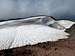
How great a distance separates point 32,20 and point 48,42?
120 cm

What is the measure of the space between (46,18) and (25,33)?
1.55 meters

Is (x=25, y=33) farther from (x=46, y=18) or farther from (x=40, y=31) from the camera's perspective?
(x=46, y=18)

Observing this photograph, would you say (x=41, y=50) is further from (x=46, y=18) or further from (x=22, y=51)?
(x=46, y=18)

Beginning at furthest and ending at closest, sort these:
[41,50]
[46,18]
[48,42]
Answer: [46,18]
[48,42]
[41,50]

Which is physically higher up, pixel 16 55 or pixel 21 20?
pixel 21 20

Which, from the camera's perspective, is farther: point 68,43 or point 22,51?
point 68,43

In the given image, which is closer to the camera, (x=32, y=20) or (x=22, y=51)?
(x=22, y=51)

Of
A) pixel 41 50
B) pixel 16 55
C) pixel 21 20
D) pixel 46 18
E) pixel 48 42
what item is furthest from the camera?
pixel 46 18


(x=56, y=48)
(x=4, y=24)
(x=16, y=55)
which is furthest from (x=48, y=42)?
(x=4, y=24)

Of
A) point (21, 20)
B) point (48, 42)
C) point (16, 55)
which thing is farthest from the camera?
point (21, 20)

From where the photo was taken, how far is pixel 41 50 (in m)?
5.58

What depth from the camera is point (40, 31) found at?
632cm

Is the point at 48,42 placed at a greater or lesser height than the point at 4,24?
lesser

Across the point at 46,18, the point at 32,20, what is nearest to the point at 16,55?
the point at 32,20
